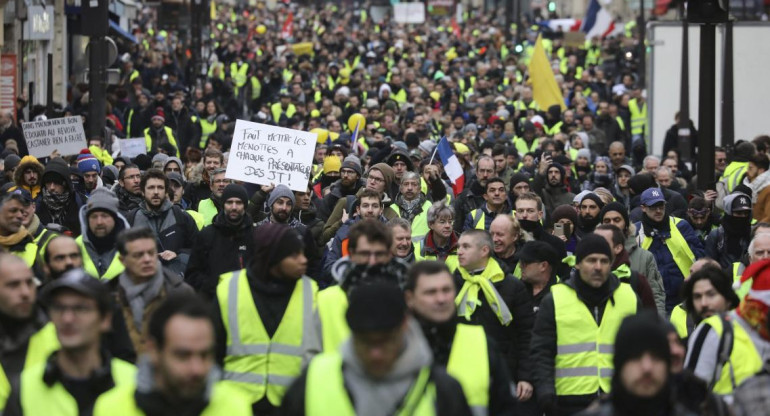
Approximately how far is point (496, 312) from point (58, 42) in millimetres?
28215

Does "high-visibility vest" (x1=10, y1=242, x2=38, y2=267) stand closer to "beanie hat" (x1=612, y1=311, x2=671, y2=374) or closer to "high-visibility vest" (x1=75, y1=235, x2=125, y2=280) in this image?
"high-visibility vest" (x1=75, y1=235, x2=125, y2=280)

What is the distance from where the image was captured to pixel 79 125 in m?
18.1

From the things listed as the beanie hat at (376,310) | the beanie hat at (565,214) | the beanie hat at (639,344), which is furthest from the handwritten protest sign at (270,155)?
the beanie hat at (639,344)

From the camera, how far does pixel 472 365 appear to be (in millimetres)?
6324

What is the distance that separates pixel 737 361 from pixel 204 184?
882cm

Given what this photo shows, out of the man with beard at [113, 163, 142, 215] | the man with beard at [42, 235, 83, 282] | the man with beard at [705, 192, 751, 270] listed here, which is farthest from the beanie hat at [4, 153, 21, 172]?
the man with beard at [42, 235, 83, 282]

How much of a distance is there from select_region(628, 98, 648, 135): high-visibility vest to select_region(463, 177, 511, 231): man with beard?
15.4 m

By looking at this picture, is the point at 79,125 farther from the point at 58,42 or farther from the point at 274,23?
the point at 274,23

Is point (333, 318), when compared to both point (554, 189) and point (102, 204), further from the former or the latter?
point (554, 189)

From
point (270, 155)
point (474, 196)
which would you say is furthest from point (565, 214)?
point (270, 155)

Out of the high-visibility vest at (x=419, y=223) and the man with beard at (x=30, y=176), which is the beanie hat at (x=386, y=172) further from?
the man with beard at (x=30, y=176)

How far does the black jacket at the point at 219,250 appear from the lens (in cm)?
1005

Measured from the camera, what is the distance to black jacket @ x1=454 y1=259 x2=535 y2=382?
8.70 m

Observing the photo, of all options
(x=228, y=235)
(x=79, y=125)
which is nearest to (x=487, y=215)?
(x=228, y=235)
